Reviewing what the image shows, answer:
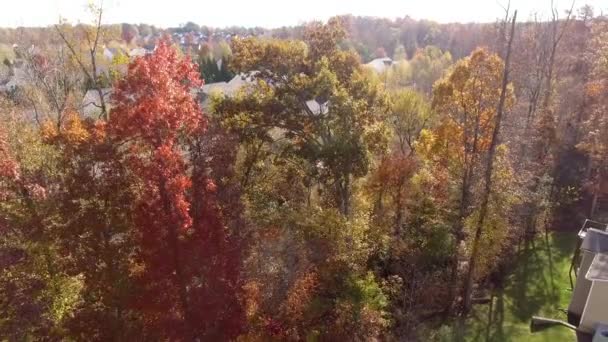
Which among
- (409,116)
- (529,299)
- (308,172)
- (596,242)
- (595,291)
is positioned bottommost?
(529,299)

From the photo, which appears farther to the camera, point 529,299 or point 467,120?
point 529,299

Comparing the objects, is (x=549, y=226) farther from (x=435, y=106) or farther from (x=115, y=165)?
(x=115, y=165)

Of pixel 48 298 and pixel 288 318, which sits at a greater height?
pixel 48 298

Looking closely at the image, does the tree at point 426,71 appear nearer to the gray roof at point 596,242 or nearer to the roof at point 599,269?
the gray roof at point 596,242

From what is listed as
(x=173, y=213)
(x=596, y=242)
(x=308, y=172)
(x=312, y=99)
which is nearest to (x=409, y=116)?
(x=308, y=172)

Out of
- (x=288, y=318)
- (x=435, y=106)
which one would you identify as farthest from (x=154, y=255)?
(x=435, y=106)

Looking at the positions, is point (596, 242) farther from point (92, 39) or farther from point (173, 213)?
point (92, 39)

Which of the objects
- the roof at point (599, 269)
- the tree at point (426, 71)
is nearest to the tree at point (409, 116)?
the roof at point (599, 269)
